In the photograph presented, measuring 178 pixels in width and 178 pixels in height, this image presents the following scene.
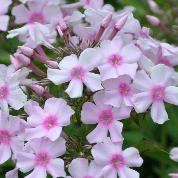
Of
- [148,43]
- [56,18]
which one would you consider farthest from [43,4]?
[148,43]

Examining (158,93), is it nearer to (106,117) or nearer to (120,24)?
(106,117)

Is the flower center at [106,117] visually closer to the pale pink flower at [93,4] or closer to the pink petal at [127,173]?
the pink petal at [127,173]

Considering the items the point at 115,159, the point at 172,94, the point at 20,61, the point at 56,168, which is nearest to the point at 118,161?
the point at 115,159

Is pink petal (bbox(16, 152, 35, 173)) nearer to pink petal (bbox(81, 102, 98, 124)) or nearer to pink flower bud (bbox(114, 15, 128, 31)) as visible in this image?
pink petal (bbox(81, 102, 98, 124))

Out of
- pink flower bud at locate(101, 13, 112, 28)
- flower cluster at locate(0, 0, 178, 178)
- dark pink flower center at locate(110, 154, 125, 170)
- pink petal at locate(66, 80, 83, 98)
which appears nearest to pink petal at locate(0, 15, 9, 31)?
flower cluster at locate(0, 0, 178, 178)

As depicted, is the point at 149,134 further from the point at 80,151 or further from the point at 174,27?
the point at 80,151

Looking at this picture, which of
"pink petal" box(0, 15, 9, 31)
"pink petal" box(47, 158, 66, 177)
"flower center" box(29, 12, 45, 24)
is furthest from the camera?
"flower center" box(29, 12, 45, 24)
